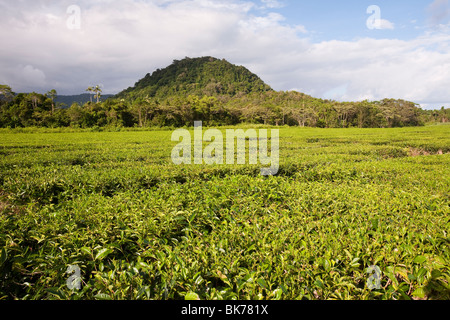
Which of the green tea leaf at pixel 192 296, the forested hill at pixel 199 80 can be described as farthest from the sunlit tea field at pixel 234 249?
the forested hill at pixel 199 80

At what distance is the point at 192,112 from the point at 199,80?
69176 mm

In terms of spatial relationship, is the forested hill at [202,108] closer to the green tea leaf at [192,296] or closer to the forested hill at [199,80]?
the forested hill at [199,80]

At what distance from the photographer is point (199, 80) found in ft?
363

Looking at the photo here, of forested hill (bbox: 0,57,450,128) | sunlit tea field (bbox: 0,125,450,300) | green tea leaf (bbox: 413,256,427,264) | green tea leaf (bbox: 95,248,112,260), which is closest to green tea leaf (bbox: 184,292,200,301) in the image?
sunlit tea field (bbox: 0,125,450,300)

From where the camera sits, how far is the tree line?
3331 centimetres

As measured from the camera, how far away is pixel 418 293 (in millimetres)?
1644

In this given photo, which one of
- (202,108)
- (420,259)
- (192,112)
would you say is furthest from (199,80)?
(420,259)

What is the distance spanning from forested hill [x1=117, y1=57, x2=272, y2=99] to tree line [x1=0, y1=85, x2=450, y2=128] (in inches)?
1037

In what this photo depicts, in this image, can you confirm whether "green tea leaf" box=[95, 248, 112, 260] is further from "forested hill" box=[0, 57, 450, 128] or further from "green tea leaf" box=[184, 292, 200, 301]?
"forested hill" box=[0, 57, 450, 128]

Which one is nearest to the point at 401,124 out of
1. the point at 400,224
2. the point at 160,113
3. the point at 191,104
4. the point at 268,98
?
the point at 268,98
